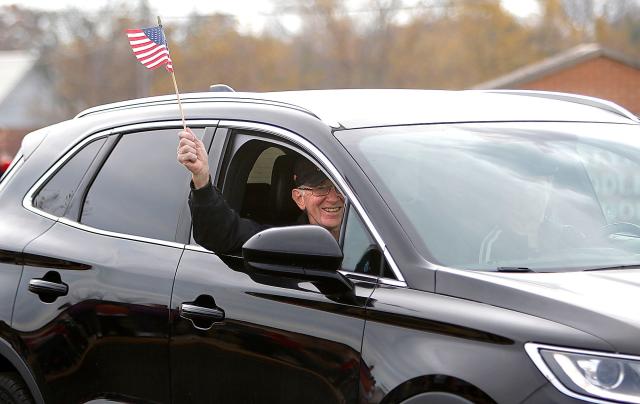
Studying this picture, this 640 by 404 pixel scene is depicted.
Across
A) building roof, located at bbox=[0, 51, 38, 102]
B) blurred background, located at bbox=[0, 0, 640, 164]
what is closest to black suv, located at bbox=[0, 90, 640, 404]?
blurred background, located at bbox=[0, 0, 640, 164]

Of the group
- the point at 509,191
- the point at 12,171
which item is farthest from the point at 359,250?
the point at 12,171

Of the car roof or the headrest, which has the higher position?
the car roof

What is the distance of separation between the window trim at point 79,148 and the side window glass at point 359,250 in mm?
758

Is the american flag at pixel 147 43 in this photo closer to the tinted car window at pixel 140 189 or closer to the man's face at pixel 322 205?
the tinted car window at pixel 140 189

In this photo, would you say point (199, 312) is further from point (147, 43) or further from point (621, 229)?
point (147, 43)

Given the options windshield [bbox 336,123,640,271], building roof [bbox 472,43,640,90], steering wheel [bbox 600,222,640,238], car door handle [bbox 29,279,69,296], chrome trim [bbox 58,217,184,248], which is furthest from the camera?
building roof [bbox 472,43,640,90]

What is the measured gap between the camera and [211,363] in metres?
4.38

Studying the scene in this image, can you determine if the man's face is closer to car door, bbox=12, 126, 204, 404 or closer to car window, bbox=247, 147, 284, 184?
car window, bbox=247, 147, 284, 184

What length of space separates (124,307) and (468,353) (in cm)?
162

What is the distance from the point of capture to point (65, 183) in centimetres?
555

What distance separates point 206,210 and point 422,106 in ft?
2.92

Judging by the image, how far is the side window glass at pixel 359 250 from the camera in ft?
13.4

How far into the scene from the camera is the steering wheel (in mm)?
4316

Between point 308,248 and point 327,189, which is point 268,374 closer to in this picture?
point 308,248
